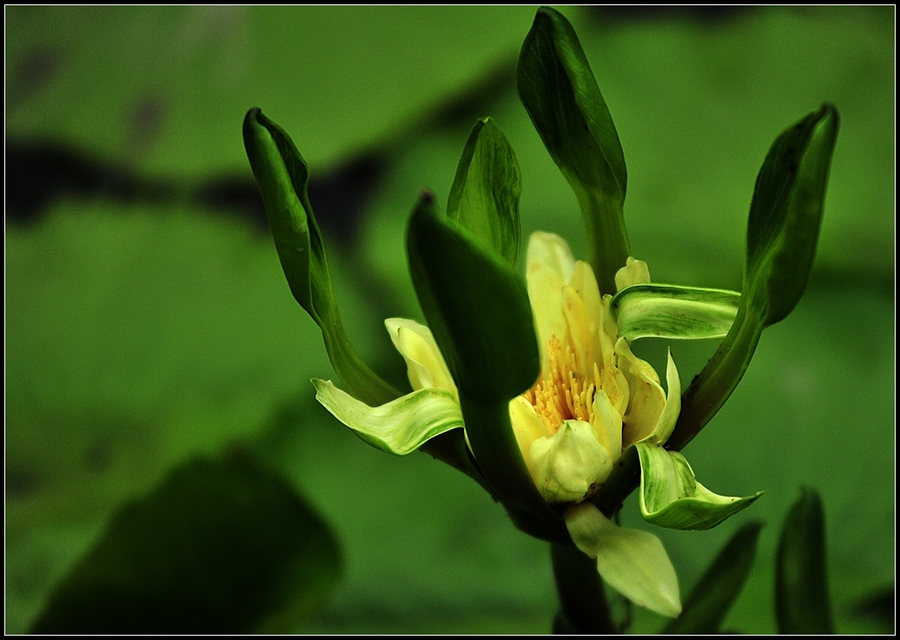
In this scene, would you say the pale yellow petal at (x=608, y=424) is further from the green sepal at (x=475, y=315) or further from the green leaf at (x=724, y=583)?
the green leaf at (x=724, y=583)

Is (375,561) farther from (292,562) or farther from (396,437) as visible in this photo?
(396,437)

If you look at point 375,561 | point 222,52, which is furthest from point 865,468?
point 222,52

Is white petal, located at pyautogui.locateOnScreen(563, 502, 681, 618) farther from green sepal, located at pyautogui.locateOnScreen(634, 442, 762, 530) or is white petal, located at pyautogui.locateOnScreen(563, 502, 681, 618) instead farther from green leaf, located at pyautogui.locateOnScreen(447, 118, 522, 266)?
green leaf, located at pyautogui.locateOnScreen(447, 118, 522, 266)

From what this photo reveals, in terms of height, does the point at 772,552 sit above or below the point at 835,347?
below

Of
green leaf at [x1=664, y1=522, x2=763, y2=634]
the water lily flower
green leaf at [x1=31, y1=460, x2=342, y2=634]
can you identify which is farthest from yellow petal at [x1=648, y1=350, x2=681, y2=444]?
green leaf at [x1=31, y1=460, x2=342, y2=634]

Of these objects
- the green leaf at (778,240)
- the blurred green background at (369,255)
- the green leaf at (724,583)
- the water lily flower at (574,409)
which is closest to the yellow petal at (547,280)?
the water lily flower at (574,409)
